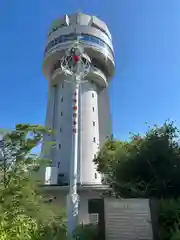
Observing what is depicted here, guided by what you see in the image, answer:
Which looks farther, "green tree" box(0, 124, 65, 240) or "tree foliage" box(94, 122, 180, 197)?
"tree foliage" box(94, 122, 180, 197)

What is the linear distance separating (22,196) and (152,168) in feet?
23.8

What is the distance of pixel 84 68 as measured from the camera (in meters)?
12.6

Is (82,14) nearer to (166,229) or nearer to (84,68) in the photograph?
(84,68)

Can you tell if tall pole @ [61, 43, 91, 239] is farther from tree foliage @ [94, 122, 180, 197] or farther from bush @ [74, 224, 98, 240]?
tree foliage @ [94, 122, 180, 197]

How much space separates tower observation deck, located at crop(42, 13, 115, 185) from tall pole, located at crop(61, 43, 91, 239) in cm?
1624

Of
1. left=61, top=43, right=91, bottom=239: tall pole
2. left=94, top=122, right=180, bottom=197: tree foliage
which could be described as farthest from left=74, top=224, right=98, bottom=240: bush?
left=94, top=122, right=180, bottom=197: tree foliage

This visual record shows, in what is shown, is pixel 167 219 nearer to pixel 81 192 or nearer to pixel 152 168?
pixel 152 168

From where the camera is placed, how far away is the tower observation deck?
1122 inches

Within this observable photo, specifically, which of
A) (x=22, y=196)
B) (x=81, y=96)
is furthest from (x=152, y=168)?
(x=81, y=96)

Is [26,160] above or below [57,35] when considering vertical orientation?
below

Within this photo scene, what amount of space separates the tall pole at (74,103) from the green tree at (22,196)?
0.98 meters

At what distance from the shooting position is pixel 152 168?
1229 cm

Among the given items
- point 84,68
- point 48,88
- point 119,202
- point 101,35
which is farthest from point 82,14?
point 119,202

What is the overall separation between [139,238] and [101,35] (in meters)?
33.6
